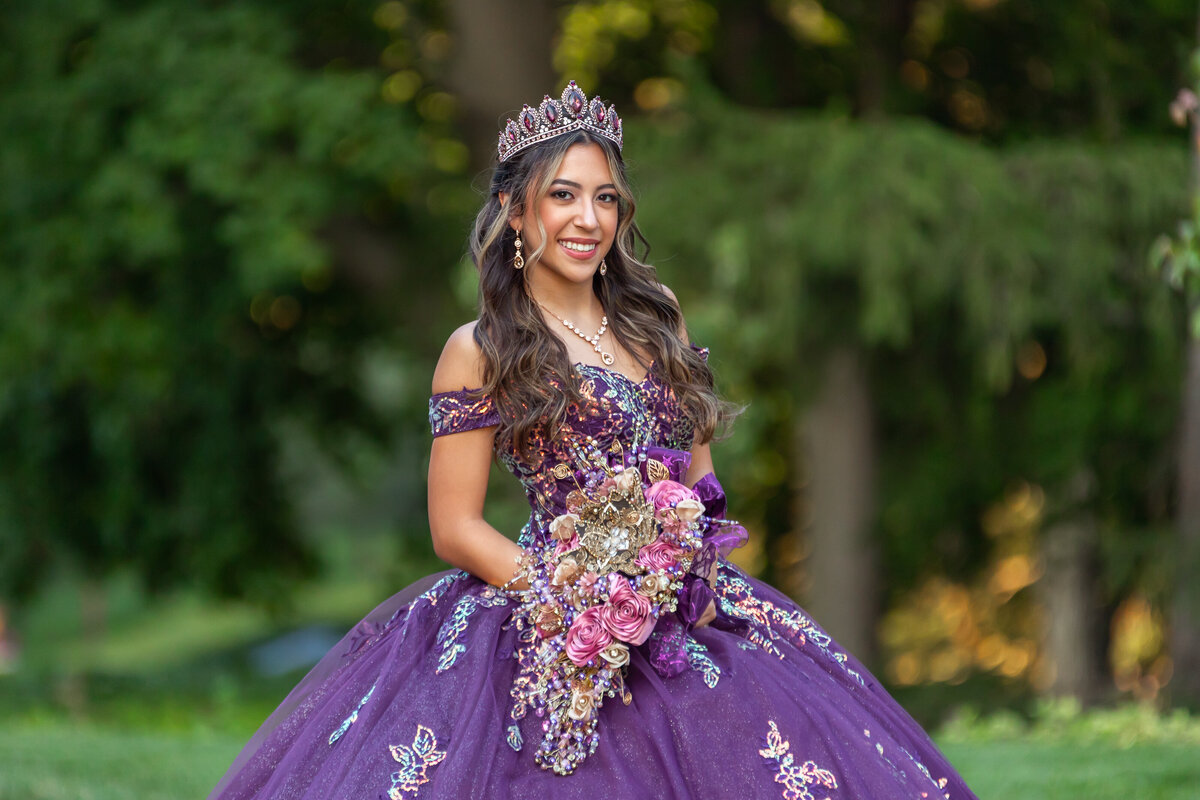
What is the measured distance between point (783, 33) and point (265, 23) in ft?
12.9

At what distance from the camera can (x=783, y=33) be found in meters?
10.7

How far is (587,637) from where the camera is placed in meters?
2.64

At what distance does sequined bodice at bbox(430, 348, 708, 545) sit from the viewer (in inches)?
118

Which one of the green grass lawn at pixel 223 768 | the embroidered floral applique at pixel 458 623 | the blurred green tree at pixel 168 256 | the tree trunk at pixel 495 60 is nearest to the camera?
the embroidered floral applique at pixel 458 623

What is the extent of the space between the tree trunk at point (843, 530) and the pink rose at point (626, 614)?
7.03 metres

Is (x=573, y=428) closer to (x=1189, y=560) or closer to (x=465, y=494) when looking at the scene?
(x=465, y=494)

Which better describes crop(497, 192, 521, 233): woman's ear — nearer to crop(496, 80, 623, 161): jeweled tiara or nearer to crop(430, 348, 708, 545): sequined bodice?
crop(496, 80, 623, 161): jeweled tiara

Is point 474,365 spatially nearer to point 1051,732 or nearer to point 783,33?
point 1051,732

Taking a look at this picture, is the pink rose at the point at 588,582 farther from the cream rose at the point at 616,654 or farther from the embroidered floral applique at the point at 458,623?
the embroidered floral applique at the point at 458,623

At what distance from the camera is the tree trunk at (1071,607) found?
10.3 meters

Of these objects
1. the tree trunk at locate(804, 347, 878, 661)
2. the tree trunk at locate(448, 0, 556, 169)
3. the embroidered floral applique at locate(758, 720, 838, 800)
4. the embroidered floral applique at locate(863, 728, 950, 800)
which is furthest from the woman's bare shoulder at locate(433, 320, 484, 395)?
the tree trunk at locate(448, 0, 556, 169)

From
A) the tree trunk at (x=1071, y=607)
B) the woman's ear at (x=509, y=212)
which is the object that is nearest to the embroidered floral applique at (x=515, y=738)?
the woman's ear at (x=509, y=212)

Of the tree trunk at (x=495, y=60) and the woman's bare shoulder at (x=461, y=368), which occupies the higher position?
the tree trunk at (x=495, y=60)

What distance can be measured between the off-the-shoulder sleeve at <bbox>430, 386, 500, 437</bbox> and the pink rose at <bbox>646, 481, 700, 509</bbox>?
43 cm
